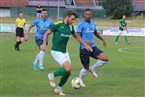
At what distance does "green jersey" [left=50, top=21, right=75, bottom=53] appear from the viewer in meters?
10.1

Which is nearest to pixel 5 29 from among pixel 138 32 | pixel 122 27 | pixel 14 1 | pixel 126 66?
pixel 138 32

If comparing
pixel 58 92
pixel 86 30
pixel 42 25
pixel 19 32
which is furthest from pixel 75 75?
pixel 19 32

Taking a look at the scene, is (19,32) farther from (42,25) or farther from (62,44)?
(62,44)

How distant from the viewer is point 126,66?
16625 mm

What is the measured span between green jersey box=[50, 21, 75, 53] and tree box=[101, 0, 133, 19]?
51277 mm

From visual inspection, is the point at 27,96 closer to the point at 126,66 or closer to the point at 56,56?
the point at 56,56

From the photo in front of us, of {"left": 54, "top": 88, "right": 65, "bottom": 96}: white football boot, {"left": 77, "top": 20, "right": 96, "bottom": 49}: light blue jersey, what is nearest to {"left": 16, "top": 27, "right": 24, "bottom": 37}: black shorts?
{"left": 77, "top": 20, "right": 96, "bottom": 49}: light blue jersey

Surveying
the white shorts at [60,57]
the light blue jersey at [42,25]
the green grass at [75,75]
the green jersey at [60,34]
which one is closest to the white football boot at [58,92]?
the green grass at [75,75]

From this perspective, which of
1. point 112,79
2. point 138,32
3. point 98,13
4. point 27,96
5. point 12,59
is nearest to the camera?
point 27,96

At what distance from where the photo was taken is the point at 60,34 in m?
10.2

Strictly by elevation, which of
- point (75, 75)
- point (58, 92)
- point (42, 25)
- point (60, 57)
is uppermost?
point (42, 25)

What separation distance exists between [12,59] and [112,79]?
21.5ft

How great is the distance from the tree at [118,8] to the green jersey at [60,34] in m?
51.3

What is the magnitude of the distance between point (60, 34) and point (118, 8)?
171 ft
